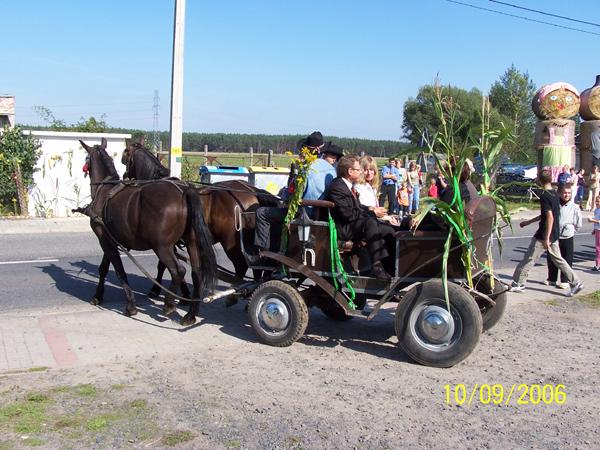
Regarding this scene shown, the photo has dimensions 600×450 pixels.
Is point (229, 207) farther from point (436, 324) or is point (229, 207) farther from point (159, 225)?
point (436, 324)

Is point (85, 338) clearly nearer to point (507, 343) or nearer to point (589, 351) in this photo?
point (507, 343)

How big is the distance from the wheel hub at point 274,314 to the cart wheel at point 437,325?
1132 mm

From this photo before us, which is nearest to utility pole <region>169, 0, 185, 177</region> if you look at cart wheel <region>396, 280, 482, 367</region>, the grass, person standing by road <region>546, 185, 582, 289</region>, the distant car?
person standing by road <region>546, 185, 582, 289</region>

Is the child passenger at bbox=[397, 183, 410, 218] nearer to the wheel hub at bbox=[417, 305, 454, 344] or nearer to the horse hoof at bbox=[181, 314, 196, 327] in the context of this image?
the horse hoof at bbox=[181, 314, 196, 327]

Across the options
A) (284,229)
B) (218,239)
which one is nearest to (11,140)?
(218,239)

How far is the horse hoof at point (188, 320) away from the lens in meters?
7.28


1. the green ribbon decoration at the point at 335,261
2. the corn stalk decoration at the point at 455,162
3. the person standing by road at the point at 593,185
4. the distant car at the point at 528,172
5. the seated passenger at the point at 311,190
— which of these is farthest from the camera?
the distant car at the point at 528,172

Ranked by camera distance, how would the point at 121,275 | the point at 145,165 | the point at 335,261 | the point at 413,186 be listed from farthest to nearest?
1. the point at 413,186
2. the point at 145,165
3. the point at 121,275
4. the point at 335,261

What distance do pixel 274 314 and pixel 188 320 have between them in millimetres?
1346

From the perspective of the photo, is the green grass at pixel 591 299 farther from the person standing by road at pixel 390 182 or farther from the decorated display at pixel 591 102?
the decorated display at pixel 591 102

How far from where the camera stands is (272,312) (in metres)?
6.43

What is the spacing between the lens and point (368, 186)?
23.2 ft

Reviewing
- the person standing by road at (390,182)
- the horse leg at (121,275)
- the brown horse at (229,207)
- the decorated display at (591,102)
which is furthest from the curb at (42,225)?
the decorated display at (591,102)

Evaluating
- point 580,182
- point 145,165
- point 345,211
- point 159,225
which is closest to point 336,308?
point 345,211
